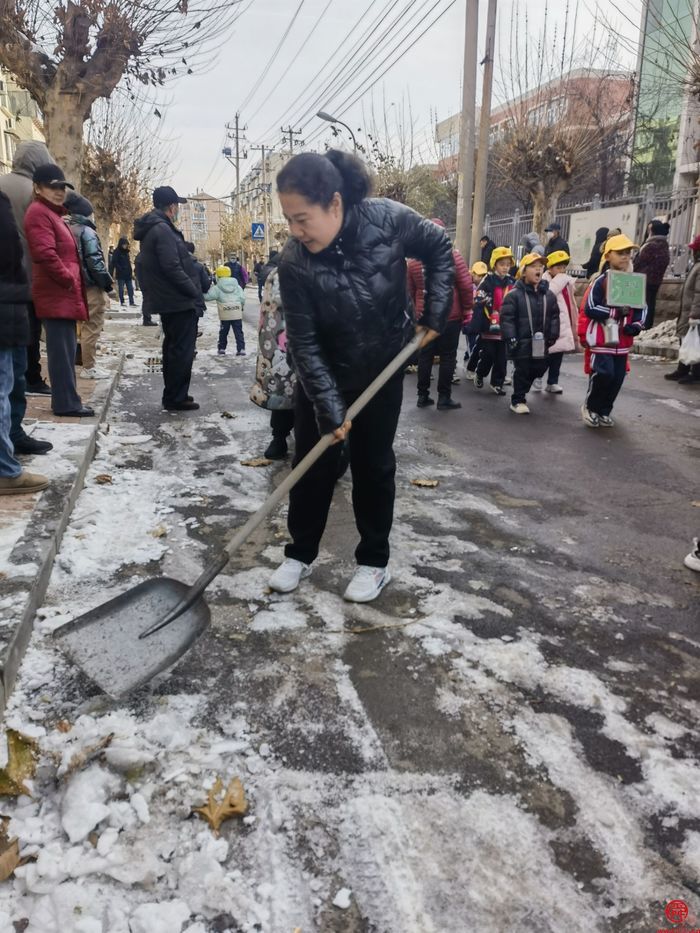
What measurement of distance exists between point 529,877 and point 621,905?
8.0 inches

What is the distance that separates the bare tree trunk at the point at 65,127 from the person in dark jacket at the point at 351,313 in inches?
349

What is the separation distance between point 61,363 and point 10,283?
6.17ft

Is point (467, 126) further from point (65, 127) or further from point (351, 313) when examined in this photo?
point (351, 313)

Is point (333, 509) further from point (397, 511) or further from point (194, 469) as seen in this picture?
point (194, 469)

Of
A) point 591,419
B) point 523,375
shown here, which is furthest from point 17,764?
point 523,375

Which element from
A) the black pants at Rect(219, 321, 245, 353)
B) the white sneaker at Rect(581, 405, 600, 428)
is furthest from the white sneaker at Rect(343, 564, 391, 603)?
the black pants at Rect(219, 321, 245, 353)

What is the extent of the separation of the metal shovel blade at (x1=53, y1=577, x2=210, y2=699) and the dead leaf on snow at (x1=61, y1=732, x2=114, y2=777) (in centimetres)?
16

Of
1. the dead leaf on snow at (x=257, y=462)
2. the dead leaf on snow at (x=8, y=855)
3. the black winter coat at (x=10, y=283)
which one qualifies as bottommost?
the dead leaf on snow at (x=8, y=855)

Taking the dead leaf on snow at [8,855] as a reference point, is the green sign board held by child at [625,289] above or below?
above

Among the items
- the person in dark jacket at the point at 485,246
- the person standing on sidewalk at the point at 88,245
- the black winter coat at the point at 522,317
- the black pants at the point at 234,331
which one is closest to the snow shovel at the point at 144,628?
the black winter coat at the point at 522,317

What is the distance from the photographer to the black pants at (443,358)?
22.3ft

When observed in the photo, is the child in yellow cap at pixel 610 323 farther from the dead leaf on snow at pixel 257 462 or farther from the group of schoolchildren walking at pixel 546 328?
the dead leaf on snow at pixel 257 462

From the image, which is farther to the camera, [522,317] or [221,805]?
[522,317]

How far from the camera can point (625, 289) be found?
19.2ft
